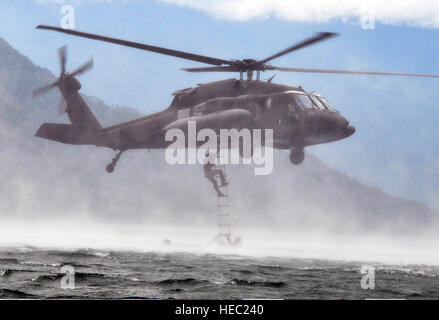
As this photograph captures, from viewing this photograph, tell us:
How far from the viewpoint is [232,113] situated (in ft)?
79.2

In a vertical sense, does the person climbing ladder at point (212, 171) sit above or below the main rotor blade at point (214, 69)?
below

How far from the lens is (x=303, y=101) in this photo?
24750mm

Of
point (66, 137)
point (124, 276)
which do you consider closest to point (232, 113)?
point (124, 276)

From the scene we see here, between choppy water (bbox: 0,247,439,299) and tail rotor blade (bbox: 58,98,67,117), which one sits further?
tail rotor blade (bbox: 58,98,67,117)

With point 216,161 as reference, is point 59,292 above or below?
below

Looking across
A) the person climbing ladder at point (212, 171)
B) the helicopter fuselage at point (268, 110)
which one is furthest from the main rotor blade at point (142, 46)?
the person climbing ladder at point (212, 171)

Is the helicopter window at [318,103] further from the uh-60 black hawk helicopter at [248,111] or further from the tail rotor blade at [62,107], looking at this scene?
the tail rotor blade at [62,107]

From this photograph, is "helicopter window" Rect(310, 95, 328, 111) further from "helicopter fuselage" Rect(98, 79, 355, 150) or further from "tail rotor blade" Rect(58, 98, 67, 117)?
"tail rotor blade" Rect(58, 98, 67, 117)

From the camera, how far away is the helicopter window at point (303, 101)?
969 inches

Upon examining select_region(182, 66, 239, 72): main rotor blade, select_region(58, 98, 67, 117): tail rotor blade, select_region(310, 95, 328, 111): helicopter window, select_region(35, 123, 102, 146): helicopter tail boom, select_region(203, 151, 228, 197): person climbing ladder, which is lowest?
select_region(203, 151, 228, 197): person climbing ladder

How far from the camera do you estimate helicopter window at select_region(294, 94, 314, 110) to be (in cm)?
2462

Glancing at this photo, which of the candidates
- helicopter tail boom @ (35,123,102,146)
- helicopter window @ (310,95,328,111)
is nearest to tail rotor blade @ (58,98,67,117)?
helicopter tail boom @ (35,123,102,146)

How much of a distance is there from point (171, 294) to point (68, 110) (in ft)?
68.6
